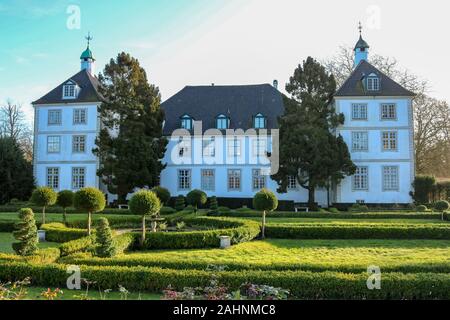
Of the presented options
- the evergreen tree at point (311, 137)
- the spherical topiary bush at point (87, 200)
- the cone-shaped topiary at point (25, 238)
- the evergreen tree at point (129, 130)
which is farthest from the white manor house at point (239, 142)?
the cone-shaped topiary at point (25, 238)

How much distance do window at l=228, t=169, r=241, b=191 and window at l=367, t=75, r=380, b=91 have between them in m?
11.5

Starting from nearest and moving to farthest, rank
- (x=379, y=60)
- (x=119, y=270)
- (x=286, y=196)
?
1. (x=119, y=270)
2. (x=286, y=196)
3. (x=379, y=60)

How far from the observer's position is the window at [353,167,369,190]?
2984 cm

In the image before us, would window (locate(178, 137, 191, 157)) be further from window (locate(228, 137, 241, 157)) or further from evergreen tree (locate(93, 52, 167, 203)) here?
window (locate(228, 137, 241, 157))

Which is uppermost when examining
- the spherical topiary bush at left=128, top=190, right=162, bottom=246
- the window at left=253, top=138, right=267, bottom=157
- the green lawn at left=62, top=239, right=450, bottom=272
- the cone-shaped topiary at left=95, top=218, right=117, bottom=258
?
the window at left=253, top=138, right=267, bottom=157

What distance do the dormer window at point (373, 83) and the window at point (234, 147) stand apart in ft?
34.1

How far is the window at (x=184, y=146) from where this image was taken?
32.5 m

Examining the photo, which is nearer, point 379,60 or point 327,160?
point 327,160

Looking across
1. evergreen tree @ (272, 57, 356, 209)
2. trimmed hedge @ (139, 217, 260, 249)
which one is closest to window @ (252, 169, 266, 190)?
evergreen tree @ (272, 57, 356, 209)

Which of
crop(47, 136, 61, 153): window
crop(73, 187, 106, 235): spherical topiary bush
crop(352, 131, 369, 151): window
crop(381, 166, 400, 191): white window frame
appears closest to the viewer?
crop(73, 187, 106, 235): spherical topiary bush

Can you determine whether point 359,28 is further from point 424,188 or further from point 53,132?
point 53,132
